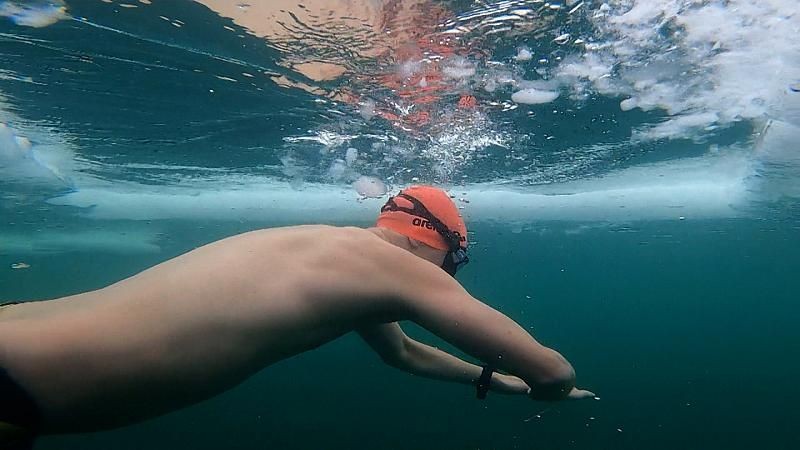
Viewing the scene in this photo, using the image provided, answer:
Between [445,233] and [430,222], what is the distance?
0.45ft

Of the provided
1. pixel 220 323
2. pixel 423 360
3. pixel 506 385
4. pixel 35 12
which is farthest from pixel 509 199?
pixel 220 323

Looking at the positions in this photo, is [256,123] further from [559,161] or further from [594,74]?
[559,161]

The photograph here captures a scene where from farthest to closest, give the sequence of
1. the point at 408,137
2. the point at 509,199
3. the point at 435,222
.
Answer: the point at 509,199 < the point at 408,137 < the point at 435,222

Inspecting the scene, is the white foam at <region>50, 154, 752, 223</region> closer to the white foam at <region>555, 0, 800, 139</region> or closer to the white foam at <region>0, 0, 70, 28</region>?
the white foam at <region>555, 0, 800, 139</region>

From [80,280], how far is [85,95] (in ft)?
283

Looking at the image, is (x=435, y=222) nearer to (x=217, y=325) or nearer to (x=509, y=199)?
(x=217, y=325)

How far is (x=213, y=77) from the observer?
428 inches

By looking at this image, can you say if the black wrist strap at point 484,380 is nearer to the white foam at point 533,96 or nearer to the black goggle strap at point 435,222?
the black goggle strap at point 435,222

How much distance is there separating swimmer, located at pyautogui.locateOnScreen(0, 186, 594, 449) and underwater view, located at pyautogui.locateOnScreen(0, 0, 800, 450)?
0.46 ft

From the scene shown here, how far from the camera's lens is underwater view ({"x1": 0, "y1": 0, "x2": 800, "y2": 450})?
862 centimetres

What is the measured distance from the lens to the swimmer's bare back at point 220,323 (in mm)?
2488

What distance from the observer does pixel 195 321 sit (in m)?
2.61

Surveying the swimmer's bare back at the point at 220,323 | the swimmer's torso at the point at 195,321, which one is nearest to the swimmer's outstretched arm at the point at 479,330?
the swimmer's bare back at the point at 220,323

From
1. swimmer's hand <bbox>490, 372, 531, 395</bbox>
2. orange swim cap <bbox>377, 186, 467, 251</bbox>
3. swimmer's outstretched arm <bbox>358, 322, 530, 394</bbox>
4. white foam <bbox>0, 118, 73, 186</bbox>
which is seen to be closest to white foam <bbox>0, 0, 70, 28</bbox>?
white foam <bbox>0, 118, 73, 186</bbox>
